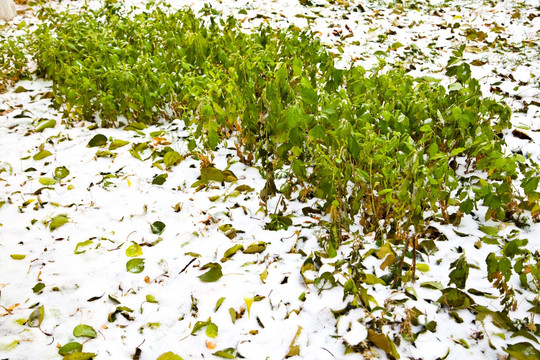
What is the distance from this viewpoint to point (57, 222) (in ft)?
7.50

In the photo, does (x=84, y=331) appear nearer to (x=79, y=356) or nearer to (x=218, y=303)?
(x=79, y=356)

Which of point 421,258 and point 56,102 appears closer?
point 421,258

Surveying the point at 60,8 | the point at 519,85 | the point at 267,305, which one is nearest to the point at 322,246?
the point at 267,305

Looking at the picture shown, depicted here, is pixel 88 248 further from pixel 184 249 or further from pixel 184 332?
pixel 184 332

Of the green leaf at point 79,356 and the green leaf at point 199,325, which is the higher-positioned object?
the green leaf at point 79,356

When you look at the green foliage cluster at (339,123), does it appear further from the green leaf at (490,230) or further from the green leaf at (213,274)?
the green leaf at (213,274)

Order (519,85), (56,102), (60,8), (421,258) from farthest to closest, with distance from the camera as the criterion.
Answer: (60,8) < (519,85) < (56,102) < (421,258)

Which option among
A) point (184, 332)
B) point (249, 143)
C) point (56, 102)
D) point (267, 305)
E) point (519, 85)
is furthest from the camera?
point (519, 85)

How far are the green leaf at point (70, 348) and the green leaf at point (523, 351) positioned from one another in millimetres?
1816

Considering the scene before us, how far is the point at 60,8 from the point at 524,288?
7.51 meters

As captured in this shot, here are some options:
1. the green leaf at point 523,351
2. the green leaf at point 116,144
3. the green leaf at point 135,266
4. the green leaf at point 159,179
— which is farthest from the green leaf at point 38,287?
the green leaf at point 523,351

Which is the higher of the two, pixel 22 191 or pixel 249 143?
pixel 249 143

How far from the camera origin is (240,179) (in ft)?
9.12

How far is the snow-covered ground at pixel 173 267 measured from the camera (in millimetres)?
1646
